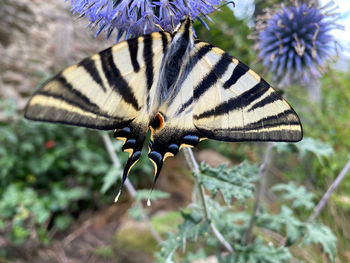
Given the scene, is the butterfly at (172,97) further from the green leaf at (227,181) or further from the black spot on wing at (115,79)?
the green leaf at (227,181)

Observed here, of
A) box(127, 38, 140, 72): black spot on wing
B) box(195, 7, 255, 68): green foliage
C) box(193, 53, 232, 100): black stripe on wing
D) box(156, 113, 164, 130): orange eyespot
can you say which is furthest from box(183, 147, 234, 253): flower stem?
box(195, 7, 255, 68): green foliage

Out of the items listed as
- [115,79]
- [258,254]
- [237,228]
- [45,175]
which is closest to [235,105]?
[115,79]

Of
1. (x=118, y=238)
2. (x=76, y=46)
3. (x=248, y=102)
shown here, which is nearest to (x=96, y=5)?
(x=248, y=102)

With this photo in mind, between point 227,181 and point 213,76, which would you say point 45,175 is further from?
point 213,76

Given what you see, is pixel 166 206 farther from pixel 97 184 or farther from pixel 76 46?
pixel 76 46

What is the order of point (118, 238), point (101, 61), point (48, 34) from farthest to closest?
point (48, 34), point (118, 238), point (101, 61)

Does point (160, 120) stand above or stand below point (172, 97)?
below
